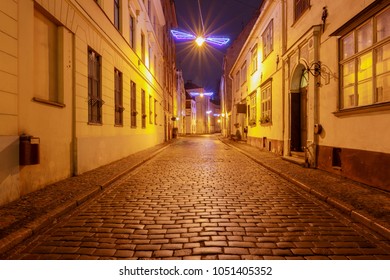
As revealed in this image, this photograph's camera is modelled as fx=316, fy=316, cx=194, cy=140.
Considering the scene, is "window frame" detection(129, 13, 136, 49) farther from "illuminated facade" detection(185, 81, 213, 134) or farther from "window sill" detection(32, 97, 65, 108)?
"illuminated facade" detection(185, 81, 213, 134)

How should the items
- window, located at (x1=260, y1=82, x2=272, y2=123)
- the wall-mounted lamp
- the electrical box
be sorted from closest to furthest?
the electrical box → the wall-mounted lamp → window, located at (x1=260, y1=82, x2=272, y2=123)

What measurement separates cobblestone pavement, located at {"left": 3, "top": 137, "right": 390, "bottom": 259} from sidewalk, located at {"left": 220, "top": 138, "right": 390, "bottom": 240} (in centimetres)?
14

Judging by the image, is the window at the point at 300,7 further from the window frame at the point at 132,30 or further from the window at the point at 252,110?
the window at the point at 252,110

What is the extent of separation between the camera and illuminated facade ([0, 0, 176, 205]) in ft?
18.5

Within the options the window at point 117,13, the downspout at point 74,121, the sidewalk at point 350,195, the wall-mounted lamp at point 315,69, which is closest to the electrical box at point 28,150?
the downspout at point 74,121

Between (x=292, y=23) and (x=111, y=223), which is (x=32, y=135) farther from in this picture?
(x=292, y=23)

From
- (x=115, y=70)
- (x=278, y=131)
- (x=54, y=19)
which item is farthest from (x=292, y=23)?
(x=54, y=19)

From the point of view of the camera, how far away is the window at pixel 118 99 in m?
12.7

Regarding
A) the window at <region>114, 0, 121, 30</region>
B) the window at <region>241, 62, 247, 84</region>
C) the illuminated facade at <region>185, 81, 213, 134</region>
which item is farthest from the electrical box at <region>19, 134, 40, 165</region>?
the illuminated facade at <region>185, 81, 213, 134</region>

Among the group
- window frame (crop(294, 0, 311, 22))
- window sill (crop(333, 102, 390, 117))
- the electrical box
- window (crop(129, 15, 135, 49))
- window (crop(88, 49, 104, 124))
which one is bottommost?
the electrical box

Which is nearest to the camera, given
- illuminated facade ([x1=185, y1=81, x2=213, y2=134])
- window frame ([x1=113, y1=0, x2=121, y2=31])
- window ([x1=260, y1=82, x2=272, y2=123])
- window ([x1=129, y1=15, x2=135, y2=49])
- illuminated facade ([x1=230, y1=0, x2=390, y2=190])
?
illuminated facade ([x1=230, y1=0, x2=390, y2=190])

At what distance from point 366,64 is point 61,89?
713 centimetres

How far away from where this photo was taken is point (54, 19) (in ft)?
24.1

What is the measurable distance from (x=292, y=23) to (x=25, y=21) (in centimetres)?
978
